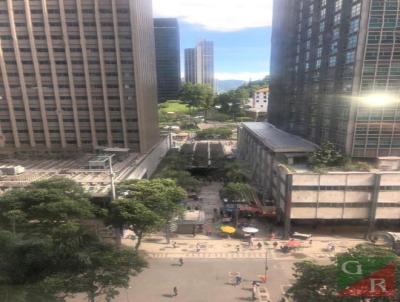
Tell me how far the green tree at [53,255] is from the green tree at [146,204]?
14.2ft

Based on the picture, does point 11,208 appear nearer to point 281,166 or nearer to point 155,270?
point 155,270

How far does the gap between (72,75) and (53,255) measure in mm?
60648

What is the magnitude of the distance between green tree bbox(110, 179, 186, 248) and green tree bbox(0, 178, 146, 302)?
4342 millimetres

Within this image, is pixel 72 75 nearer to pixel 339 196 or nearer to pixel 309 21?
pixel 309 21

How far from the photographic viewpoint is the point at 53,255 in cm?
3142

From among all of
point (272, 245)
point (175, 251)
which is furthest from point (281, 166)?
point (175, 251)

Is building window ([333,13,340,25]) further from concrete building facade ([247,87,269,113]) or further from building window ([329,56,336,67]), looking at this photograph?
concrete building facade ([247,87,269,113])

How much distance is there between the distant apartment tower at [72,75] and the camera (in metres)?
76.3

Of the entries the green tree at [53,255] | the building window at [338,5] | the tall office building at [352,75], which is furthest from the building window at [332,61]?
the green tree at [53,255]

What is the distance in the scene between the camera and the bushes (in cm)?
13662

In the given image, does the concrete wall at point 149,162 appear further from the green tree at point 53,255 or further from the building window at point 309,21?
the building window at point 309,21

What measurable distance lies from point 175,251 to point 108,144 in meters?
46.3

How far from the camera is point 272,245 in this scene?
49.0 m

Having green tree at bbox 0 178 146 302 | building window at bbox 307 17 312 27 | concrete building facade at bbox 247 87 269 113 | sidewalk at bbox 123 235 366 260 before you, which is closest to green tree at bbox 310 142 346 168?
sidewalk at bbox 123 235 366 260
